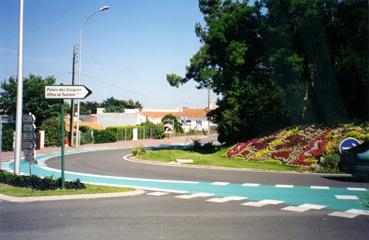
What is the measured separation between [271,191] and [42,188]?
7684 millimetres

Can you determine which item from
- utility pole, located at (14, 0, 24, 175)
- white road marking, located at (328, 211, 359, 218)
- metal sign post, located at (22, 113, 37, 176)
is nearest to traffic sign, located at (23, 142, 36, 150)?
metal sign post, located at (22, 113, 37, 176)

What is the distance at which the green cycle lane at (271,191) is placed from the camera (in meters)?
10.9

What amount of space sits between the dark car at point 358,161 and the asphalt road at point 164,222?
6.32 m

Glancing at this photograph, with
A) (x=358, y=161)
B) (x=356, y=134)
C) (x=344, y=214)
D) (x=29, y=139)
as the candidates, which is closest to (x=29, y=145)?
(x=29, y=139)

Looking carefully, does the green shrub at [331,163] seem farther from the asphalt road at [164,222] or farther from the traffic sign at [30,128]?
the traffic sign at [30,128]

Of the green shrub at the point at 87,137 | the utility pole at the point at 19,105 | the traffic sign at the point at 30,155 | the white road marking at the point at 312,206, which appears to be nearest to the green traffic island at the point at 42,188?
the traffic sign at the point at 30,155

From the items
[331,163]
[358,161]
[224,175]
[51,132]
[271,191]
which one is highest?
[51,132]

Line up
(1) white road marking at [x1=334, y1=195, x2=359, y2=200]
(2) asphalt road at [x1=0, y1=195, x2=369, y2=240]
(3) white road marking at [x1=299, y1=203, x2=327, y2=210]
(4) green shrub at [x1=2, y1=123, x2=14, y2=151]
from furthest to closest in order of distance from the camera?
(4) green shrub at [x1=2, y1=123, x2=14, y2=151] < (1) white road marking at [x1=334, y1=195, x2=359, y2=200] < (3) white road marking at [x1=299, y1=203, x2=327, y2=210] < (2) asphalt road at [x1=0, y1=195, x2=369, y2=240]

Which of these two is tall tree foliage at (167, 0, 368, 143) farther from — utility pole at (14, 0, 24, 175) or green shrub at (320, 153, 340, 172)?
utility pole at (14, 0, 24, 175)

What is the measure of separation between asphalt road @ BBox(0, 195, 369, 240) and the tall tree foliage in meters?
16.8

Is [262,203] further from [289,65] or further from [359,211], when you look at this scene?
[289,65]

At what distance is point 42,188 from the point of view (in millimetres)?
11977

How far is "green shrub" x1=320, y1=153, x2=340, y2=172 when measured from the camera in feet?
63.2

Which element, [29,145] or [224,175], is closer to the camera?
[29,145]
